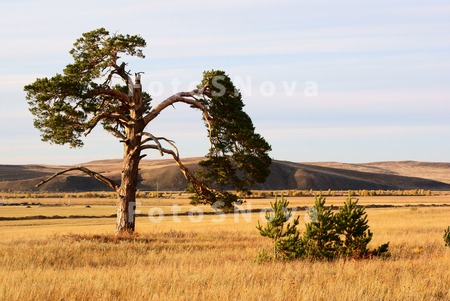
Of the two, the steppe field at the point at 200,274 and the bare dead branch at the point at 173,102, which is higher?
the bare dead branch at the point at 173,102

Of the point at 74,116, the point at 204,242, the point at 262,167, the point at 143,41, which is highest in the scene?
the point at 143,41

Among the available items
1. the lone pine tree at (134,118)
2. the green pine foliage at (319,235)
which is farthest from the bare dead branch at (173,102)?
the green pine foliage at (319,235)

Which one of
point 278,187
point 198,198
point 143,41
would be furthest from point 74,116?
point 278,187

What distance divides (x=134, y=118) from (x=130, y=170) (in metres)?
2.05

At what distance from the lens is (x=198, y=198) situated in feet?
88.0

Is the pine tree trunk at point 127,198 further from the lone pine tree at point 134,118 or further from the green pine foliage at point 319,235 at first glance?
the green pine foliage at point 319,235

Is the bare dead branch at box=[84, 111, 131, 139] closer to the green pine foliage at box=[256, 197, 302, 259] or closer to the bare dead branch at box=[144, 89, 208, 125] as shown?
the bare dead branch at box=[144, 89, 208, 125]

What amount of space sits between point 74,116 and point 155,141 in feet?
10.2

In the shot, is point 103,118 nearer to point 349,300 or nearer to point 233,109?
point 233,109

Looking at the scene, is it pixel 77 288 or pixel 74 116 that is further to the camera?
pixel 74 116

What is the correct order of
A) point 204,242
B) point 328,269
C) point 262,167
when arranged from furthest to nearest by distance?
point 262,167 → point 204,242 → point 328,269

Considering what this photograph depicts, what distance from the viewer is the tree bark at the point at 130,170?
2634 centimetres

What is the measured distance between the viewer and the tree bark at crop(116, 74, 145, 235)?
86.4 feet

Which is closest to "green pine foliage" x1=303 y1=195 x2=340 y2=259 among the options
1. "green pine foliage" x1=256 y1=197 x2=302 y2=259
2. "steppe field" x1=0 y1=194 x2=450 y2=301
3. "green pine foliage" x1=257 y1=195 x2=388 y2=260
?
"green pine foliage" x1=257 y1=195 x2=388 y2=260
